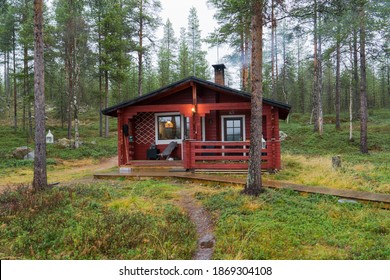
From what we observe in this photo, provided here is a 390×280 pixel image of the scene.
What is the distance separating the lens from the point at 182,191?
7.80m

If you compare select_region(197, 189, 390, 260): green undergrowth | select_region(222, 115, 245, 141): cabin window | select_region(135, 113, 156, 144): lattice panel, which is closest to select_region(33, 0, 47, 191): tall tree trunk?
select_region(197, 189, 390, 260): green undergrowth

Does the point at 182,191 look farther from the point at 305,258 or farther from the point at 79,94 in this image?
the point at 79,94

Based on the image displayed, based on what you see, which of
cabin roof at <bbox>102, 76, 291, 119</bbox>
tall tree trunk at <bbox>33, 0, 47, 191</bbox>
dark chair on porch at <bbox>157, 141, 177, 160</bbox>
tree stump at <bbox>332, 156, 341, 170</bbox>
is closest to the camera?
tall tree trunk at <bbox>33, 0, 47, 191</bbox>

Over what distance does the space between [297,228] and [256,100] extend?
10.7 ft

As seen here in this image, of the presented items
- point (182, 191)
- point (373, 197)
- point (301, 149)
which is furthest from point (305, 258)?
point (301, 149)

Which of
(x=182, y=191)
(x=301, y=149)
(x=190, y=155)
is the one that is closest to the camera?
(x=182, y=191)

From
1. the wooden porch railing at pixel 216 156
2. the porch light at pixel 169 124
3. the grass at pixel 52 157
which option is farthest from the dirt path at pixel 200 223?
the grass at pixel 52 157

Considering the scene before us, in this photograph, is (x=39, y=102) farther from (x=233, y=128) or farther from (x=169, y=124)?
(x=233, y=128)

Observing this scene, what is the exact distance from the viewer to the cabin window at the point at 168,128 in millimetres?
13250

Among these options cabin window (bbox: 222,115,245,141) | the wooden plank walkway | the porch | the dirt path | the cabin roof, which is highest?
the cabin roof

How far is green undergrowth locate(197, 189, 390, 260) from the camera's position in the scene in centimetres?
384

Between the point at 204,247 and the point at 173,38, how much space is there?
37.2m

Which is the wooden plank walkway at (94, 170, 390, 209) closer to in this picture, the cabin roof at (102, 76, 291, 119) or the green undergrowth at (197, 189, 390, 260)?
the green undergrowth at (197, 189, 390, 260)

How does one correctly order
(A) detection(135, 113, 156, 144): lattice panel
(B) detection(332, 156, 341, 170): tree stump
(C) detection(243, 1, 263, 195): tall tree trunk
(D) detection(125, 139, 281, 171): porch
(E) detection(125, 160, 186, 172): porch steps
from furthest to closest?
(A) detection(135, 113, 156, 144): lattice panel, (E) detection(125, 160, 186, 172): porch steps, (B) detection(332, 156, 341, 170): tree stump, (D) detection(125, 139, 281, 171): porch, (C) detection(243, 1, 263, 195): tall tree trunk
